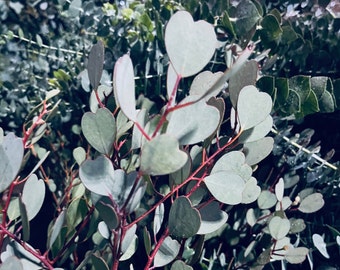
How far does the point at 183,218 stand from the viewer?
49cm

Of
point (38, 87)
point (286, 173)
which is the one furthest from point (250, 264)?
point (38, 87)

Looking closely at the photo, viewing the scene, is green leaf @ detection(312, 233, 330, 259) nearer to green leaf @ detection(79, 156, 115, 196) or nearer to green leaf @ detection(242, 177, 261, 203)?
green leaf @ detection(242, 177, 261, 203)

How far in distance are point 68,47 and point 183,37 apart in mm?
711

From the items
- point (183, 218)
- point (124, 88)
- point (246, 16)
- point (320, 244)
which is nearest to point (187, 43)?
point (124, 88)

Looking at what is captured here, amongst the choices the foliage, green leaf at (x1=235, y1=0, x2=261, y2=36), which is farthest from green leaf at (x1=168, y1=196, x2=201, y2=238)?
green leaf at (x1=235, y1=0, x2=261, y2=36)

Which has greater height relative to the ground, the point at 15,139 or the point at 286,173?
the point at 15,139

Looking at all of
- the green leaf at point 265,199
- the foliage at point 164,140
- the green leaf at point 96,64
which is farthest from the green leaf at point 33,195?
the green leaf at point 265,199

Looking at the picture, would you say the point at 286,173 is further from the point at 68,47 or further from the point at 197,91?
the point at 68,47

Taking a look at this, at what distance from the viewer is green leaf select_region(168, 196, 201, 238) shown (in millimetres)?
481

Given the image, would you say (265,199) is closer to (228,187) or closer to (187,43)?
(228,187)

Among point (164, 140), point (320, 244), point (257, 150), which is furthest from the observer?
point (320, 244)

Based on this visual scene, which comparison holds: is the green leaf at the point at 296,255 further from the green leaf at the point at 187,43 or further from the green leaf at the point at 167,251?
the green leaf at the point at 187,43

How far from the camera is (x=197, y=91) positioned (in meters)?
0.55

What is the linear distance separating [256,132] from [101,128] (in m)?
0.18
